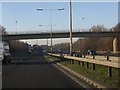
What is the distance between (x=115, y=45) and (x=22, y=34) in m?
27.7

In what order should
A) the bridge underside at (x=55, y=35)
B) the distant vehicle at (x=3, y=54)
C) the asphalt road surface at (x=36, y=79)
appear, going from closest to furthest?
the asphalt road surface at (x=36, y=79)
the distant vehicle at (x=3, y=54)
the bridge underside at (x=55, y=35)

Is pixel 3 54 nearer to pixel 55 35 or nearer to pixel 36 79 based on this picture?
pixel 36 79

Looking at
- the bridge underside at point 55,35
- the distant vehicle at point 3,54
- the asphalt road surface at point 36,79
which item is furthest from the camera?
the bridge underside at point 55,35

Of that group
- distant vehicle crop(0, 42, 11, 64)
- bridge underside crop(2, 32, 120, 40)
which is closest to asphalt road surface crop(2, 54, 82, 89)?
distant vehicle crop(0, 42, 11, 64)

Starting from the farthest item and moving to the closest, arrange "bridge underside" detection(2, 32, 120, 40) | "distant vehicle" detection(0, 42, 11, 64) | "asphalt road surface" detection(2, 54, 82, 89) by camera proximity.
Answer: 1. "bridge underside" detection(2, 32, 120, 40)
2. "distant vehicle" detection(0, 42, 11, 64)
3. "asphalt road surface" detection(2, 54, 82, 89)

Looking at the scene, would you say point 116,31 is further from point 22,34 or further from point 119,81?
point 119,81

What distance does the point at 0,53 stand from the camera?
140 ft

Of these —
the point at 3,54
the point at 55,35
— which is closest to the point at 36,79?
the point at 3,54

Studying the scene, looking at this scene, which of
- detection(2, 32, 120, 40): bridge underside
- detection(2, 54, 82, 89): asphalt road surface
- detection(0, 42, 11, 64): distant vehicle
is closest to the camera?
detection(2, 54, 82, 89): asphalt road surface

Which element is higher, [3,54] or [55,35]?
[55,35]

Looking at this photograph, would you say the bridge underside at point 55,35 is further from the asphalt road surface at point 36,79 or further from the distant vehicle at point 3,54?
the asphalt road surface at point 36,79

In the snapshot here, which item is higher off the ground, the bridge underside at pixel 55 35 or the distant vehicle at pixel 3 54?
the bridge underside at pixel 55 35

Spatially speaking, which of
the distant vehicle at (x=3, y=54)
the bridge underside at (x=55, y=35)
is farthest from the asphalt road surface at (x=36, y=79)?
the bridge underside at (x=55, y=35)

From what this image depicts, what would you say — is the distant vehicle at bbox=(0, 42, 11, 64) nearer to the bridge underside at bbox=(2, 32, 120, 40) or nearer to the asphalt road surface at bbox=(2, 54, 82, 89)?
the asphalt road surface at bbox=(2, 54, 82, 89)
